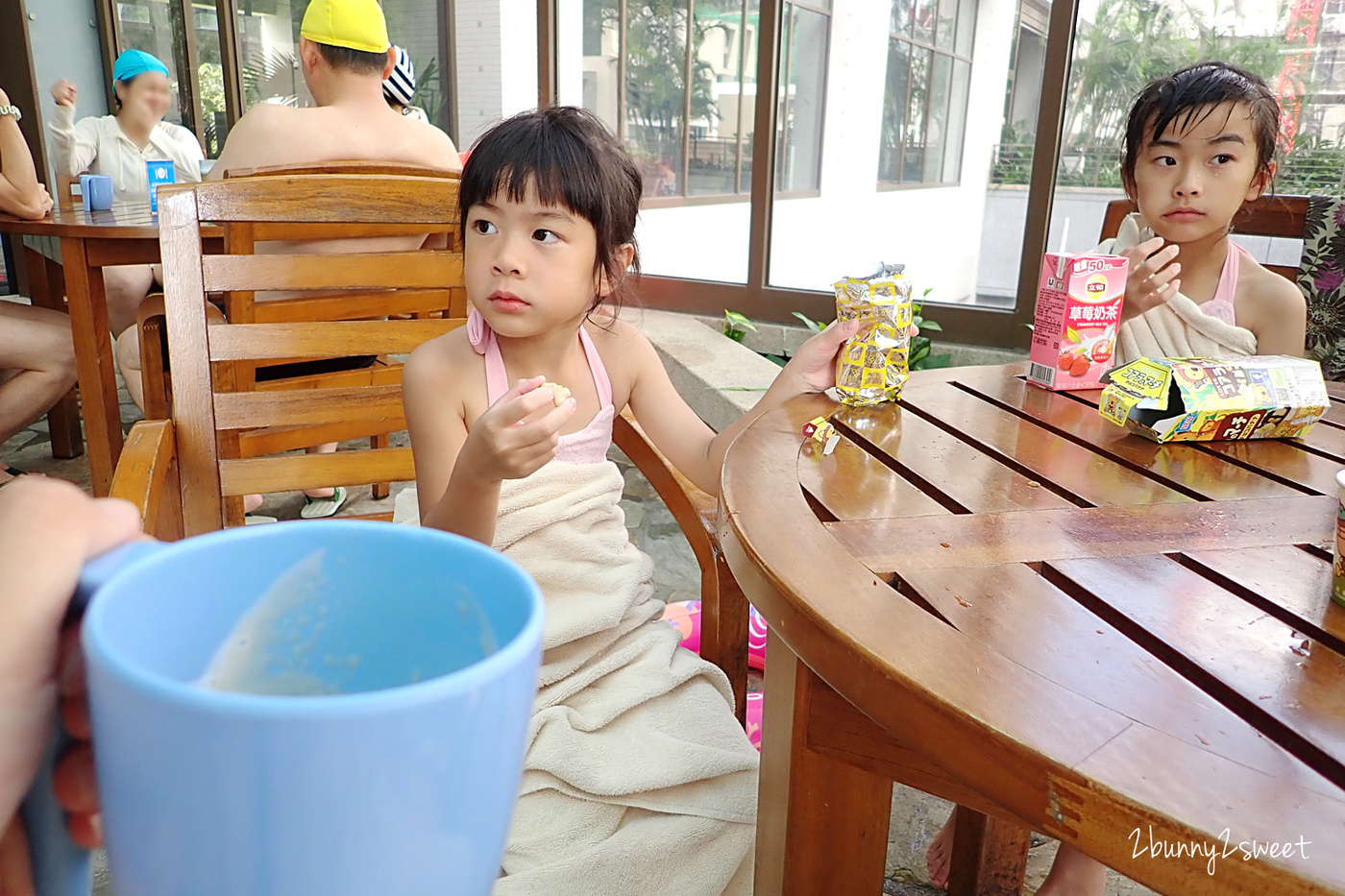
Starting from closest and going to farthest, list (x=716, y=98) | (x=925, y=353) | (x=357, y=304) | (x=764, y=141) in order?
(x=357, y=304) < (x=925, y=353) < (x=764, y=141) < (x=716, y=98)

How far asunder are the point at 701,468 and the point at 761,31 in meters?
3.03

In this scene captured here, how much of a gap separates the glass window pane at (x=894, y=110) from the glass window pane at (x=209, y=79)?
12.4 feet

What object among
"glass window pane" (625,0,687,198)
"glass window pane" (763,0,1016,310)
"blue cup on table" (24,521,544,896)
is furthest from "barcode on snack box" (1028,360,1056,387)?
A: "glass window pane" (625,0,687,198)

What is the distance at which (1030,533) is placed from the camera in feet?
2.64

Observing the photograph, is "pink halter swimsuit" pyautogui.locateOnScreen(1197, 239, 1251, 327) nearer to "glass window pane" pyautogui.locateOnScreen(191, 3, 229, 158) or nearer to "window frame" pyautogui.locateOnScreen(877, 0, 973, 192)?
"window frame" pyautogui.locateOnScreen(877, 0, 973, 192)

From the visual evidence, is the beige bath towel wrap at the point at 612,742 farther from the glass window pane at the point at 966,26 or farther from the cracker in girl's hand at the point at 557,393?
the glass window pane at the point at 966,26

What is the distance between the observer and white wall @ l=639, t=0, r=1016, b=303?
3.47 meters

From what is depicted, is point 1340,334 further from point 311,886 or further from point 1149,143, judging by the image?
point 311,886

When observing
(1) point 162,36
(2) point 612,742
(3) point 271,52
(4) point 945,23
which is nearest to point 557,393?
(2) point 612,742

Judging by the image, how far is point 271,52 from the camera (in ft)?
17.7

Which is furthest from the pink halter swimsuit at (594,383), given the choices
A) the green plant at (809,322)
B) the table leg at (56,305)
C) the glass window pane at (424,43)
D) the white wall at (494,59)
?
the glass window pane at (424,43)

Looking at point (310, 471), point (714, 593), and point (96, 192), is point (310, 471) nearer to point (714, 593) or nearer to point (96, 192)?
point (714, 593)

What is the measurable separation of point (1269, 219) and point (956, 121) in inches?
67.5

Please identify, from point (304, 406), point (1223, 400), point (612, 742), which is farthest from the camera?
point (304, 406)
